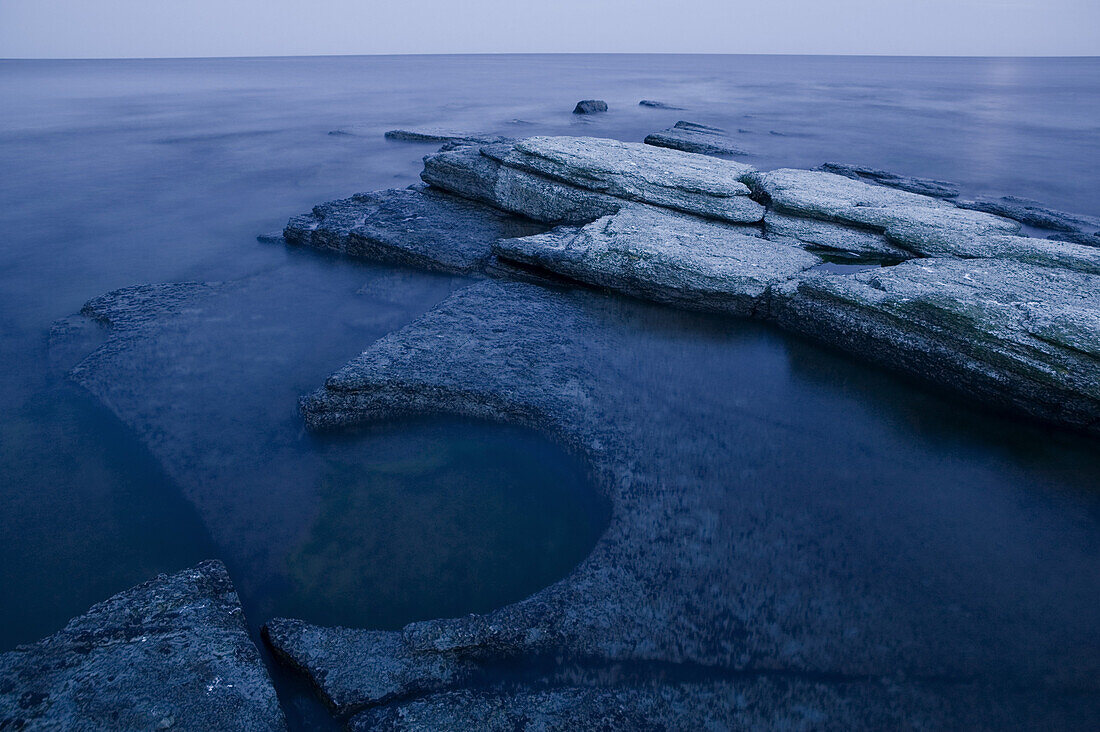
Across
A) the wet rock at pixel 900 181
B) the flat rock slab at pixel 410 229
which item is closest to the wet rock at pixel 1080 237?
the wet rock at pixel 900 181

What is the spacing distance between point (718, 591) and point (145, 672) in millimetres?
2051

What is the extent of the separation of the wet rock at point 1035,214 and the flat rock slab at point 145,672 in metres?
8.87

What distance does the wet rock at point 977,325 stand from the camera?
3463 millimetres

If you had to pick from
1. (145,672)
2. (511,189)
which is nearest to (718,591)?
(145,672)

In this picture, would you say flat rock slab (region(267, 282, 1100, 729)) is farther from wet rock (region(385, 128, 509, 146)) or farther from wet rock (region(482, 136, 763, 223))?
wet rock (region(385, 128, 509, 146))

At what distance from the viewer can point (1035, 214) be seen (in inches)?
293

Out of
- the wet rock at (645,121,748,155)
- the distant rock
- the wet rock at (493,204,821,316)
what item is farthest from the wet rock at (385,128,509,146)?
the wet rock at (493,204,821,316)

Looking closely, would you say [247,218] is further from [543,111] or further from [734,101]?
[734,101]

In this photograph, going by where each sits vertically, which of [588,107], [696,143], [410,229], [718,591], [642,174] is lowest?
[718,591]

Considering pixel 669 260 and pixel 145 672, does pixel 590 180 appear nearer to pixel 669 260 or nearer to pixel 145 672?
pixel 669 260

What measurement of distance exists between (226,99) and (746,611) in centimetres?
2634

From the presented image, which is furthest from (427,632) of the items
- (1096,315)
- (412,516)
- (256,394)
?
(1096,315)

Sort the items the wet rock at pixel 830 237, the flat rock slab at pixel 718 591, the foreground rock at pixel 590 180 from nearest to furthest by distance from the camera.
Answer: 1. the flat rock slab at pixel 718 591
2. the wet rock at pixel 830 237
3. the foreground rock at pixel 590 180

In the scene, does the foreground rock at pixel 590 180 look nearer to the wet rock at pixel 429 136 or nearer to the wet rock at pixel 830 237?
the wet rock at pixel 830 237
